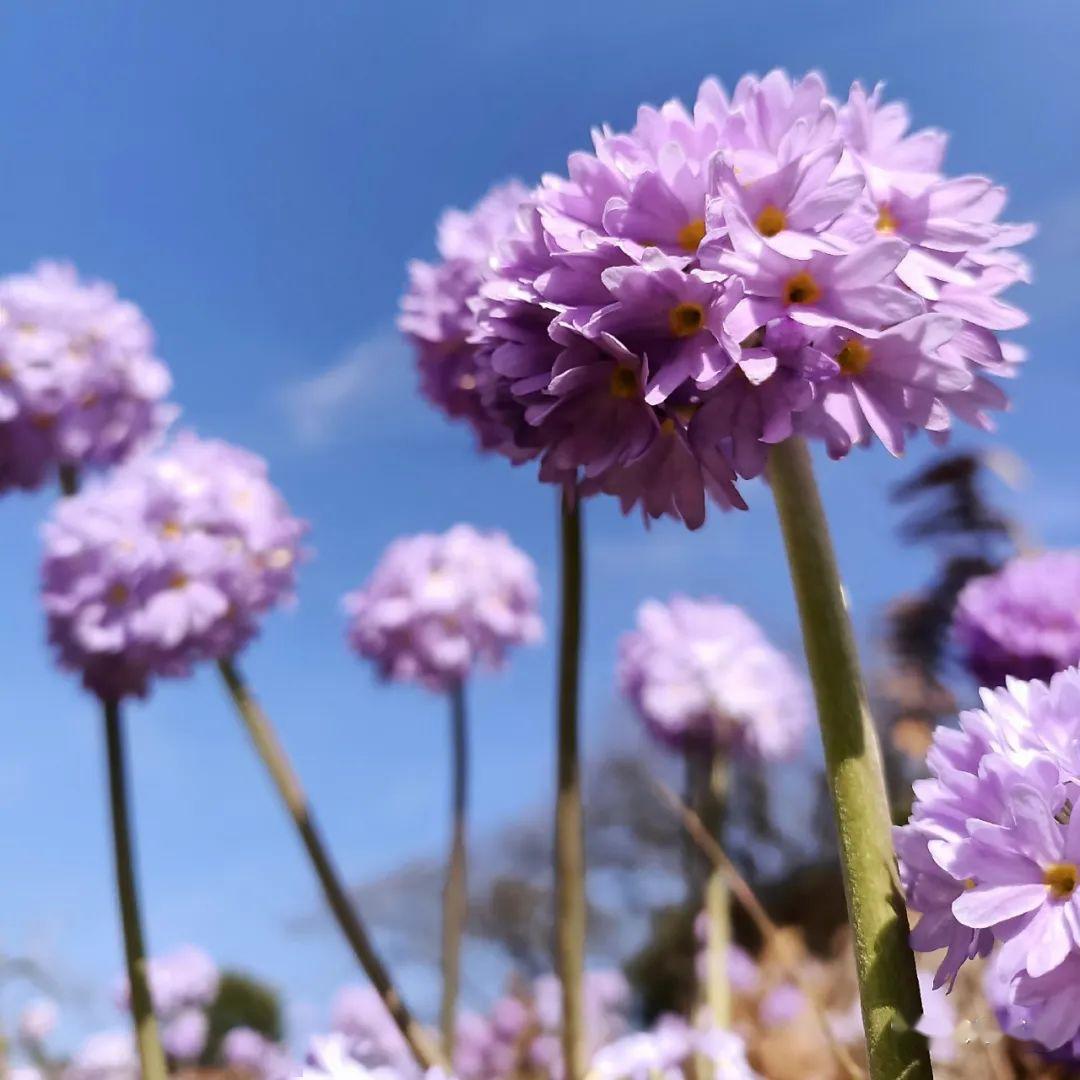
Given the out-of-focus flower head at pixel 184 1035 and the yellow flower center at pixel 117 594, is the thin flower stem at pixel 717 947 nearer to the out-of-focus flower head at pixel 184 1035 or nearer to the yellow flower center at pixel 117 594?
the yellow flower center at pixel 117 594

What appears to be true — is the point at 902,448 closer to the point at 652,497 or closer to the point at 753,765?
the point at 652,497

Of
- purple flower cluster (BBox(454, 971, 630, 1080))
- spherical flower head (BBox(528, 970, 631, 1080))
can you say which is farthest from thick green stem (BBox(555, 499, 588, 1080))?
purple flower cluster (BBox(454, 971, 630, 1080))

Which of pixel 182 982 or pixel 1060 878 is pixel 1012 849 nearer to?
pixel 1060 878

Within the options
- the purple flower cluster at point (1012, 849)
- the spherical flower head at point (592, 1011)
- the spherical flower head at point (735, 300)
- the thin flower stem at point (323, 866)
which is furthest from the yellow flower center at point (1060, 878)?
the spherical flower head at point (592, 1011)

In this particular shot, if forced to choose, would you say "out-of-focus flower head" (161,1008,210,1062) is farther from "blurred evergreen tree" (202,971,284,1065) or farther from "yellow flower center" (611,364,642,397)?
"yellow flower center" (611,364,642,397)

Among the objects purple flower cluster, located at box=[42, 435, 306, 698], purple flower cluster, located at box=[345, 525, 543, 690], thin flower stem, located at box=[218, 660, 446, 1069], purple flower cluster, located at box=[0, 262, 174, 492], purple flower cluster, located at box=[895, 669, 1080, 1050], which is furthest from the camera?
purple flower cluster, located at box=[345, 525, 543, 690]
